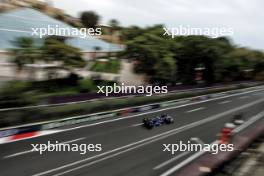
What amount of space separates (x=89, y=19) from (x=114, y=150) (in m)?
82.2

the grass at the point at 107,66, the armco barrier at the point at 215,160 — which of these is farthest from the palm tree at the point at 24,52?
the armco barrier at the point at 215,160

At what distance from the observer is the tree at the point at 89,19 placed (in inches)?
3821

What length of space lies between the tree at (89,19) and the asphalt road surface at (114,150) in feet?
228

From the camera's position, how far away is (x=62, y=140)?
19625mm

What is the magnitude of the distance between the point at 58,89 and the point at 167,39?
668 inches

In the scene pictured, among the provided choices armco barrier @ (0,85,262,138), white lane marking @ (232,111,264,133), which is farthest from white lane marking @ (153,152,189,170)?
armco barrier @ (0,85,262,138)

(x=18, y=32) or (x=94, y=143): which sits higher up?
(x=18, y=32)

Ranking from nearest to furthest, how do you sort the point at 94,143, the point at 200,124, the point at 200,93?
the point at 94,143 → the point at 200,124 → the point at 200,93

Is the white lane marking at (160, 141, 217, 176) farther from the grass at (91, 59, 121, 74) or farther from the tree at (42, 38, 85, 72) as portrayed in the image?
the grass at (91, 59, 121, 74)

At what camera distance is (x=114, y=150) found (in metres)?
18.4

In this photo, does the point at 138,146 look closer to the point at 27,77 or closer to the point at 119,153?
the point at 119,153

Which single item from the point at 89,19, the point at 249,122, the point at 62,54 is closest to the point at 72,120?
the point at 62,54

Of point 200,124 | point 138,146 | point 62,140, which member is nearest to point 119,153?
point 138,146

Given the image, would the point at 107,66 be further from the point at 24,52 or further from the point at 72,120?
the point at 72,120
